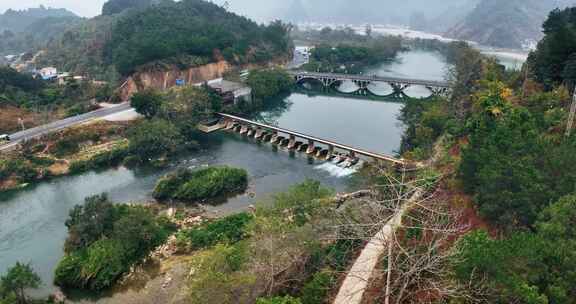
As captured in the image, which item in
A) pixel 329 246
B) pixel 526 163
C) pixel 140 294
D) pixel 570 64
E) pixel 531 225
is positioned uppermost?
pixel 570 64

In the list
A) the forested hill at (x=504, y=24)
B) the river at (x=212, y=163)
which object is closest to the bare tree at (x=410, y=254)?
the river at (x=212, y=163)

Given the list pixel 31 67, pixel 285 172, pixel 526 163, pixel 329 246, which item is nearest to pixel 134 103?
pixel 285 172

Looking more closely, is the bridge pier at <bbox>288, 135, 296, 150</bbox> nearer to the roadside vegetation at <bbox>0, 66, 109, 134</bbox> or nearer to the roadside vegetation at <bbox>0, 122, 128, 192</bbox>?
the roadside vegetation at <bbox>0, 122, 128, 192</bbox>

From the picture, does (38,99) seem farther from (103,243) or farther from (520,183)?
(520,183)

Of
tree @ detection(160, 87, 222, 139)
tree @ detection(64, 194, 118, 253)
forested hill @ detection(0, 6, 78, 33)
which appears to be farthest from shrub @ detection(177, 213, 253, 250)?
forested hill @ detection(0, 6, 78, 33)

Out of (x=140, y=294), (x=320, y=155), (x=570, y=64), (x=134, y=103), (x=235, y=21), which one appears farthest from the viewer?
(x=235, y=21)

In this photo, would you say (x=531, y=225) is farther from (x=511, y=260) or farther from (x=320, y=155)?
(x=320, y=155)
